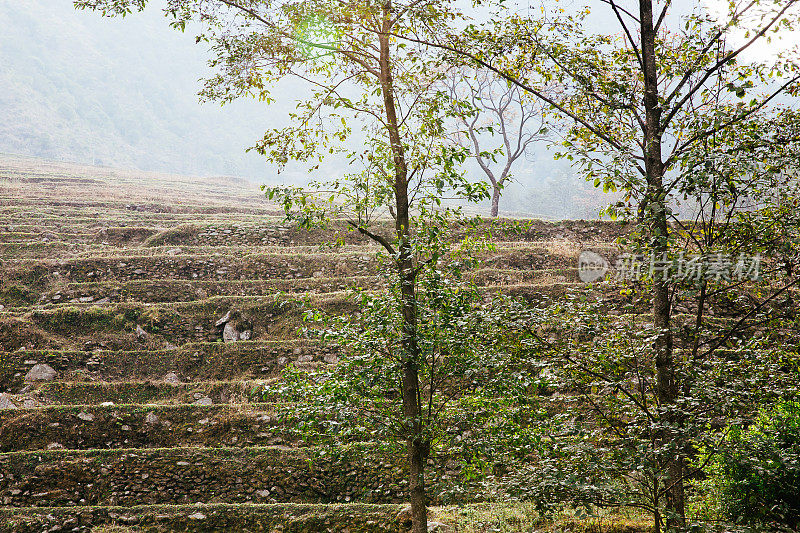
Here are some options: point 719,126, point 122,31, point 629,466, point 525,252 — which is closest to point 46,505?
point 629,466

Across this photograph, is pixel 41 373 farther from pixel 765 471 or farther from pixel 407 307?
pixel 765 471

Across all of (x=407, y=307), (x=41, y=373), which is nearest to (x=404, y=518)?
(x=407, y=307)

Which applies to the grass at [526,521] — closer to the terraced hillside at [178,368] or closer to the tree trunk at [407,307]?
the terraced hillside at [178,368]

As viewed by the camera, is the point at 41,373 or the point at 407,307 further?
the point at 41,373

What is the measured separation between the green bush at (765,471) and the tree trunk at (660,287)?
58cm

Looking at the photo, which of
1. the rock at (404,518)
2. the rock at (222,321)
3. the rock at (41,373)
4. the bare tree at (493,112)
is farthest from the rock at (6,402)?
the bare tree at (493,112)

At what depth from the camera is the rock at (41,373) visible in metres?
15.0

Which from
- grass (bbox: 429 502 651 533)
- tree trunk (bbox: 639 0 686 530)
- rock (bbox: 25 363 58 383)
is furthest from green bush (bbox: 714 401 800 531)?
rock (bbox: 25 363 58 383)

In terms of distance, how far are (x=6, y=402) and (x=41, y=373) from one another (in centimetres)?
157

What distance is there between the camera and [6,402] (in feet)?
44.9

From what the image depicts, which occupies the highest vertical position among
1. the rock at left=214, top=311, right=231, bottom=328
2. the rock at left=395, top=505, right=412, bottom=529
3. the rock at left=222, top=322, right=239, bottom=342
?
the rock at left=214, top=311, right=231, bottom=328

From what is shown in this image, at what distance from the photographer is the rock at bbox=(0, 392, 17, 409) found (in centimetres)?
1353

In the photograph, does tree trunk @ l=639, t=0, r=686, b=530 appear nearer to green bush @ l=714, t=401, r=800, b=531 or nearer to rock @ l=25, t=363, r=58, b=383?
green bush @ l=714, t=401, r=800, b=531

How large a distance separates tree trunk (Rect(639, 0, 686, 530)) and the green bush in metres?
0.58
